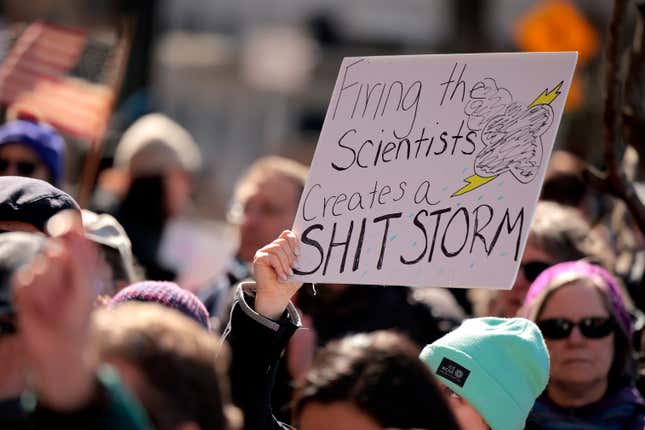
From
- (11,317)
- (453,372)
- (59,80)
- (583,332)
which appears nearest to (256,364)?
(453,372)

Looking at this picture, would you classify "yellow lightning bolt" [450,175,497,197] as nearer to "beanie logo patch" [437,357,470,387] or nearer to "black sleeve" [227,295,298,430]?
"beanie logo patch" [437,357,470,387]

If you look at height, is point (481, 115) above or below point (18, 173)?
above

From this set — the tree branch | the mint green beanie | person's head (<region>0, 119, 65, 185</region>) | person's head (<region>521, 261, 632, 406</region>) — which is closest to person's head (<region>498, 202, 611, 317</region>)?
person's head (<region>521, 261, 632, 406</region>)

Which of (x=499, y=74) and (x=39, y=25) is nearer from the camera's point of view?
(x=499, y=74)

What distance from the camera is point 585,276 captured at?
3988 mm

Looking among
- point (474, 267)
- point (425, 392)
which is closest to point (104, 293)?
point (474, 267)

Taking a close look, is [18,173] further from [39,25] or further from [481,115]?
[481,115]

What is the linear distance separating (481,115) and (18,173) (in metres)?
2.52

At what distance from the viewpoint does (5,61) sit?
6270 mm

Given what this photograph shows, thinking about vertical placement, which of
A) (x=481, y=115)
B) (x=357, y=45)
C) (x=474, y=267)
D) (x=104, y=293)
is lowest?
(x=104, y=293)

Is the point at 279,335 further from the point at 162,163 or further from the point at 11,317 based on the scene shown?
the point at 162,163

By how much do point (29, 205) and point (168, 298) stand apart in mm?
374

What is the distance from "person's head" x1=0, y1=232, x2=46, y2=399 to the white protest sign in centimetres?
92

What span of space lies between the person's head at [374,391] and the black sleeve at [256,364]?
1.63ft
